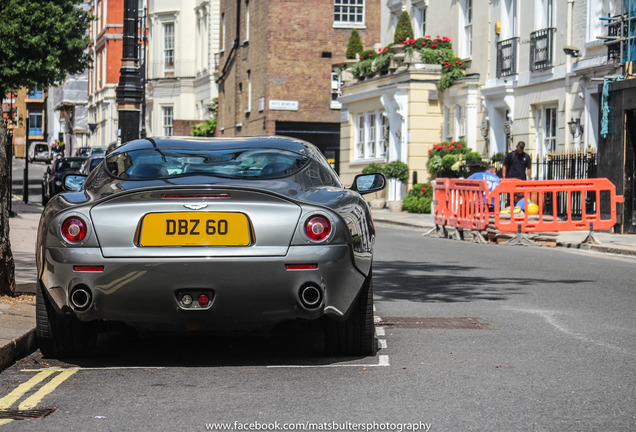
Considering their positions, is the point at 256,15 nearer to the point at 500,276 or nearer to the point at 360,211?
the point at 500,276

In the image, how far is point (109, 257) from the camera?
19.6ft

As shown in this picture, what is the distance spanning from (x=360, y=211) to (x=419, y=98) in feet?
95.9

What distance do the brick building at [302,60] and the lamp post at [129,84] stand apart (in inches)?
1241

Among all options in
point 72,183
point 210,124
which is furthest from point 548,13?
point 210,124

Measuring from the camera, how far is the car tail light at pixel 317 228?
604 centimetres

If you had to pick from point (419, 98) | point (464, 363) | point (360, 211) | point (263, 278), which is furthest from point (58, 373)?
point (419, 98)

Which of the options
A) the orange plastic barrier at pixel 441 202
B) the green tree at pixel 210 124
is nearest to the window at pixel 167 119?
the green tree at pixel 210 124

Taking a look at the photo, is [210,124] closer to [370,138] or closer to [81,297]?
[370,138]

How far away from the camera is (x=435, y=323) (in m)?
8.52

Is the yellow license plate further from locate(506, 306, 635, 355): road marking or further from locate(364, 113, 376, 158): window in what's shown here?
locate(364, 113, 376, 158): window

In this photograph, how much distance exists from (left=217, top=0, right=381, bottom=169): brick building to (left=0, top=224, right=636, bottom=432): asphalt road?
4118cm

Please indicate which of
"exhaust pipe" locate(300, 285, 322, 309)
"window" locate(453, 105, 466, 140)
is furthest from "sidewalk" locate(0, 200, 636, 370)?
"window" locate(453, 105, 466, 140)

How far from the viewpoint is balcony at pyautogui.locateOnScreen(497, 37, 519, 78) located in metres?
29.7

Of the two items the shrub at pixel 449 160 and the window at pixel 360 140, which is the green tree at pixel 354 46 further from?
the shrub at pixel 449 160
